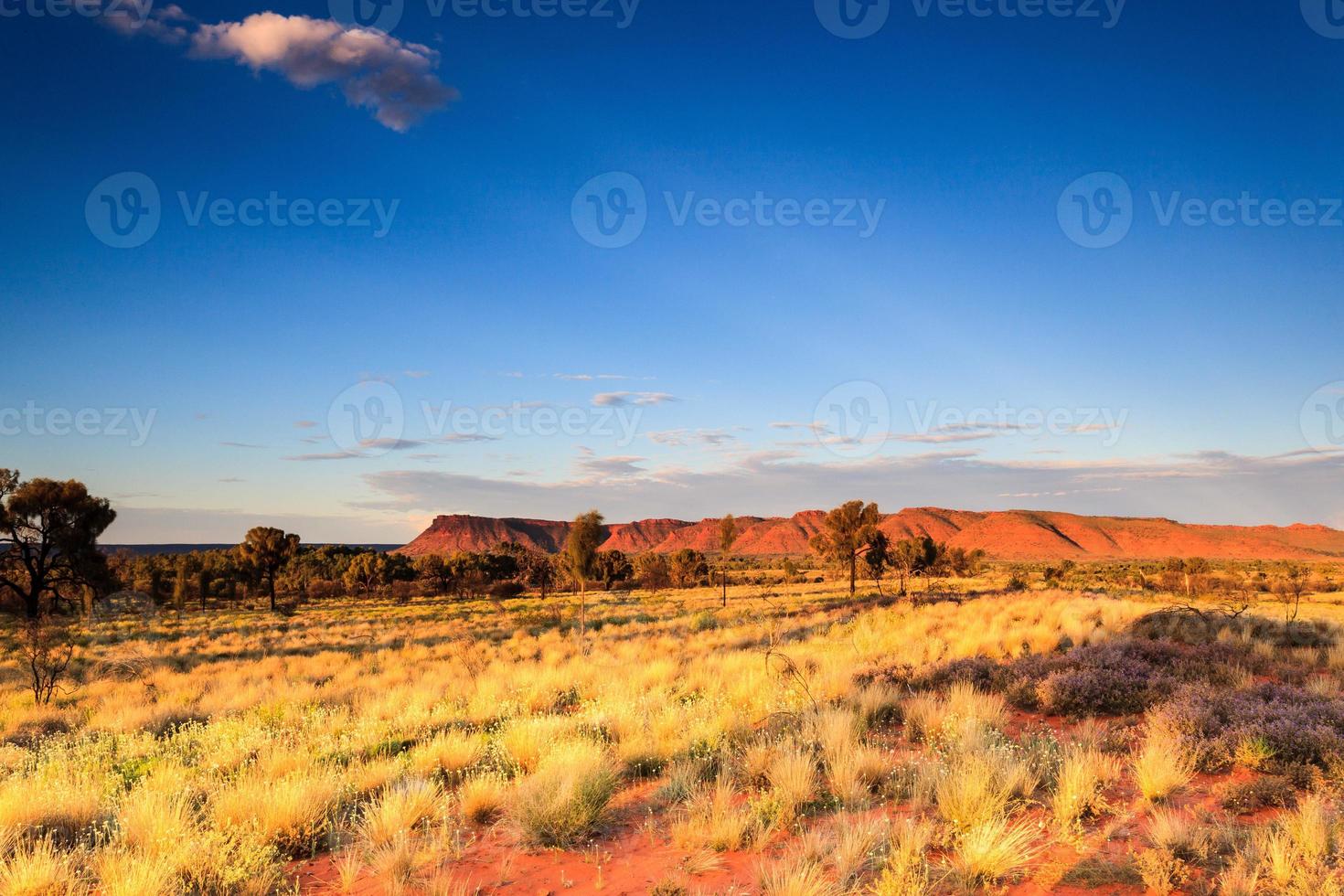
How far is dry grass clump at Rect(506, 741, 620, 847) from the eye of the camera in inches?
222

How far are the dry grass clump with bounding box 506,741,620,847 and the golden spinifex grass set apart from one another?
0.02 metres

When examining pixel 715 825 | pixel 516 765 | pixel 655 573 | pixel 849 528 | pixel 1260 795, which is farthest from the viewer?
pixel 655 573

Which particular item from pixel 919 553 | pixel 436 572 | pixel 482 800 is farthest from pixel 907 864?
pixel 436 572

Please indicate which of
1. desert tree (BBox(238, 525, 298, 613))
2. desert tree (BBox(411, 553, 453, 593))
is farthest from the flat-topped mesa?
desert tree (BBox(238, 525, 298, 613))

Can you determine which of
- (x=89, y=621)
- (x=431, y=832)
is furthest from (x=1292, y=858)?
(x=89, y=621)

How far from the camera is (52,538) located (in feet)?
109

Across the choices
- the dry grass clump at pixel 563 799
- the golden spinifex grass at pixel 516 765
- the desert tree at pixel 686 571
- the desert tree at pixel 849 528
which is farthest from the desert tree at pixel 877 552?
the dry grass clump at pixel 563 799

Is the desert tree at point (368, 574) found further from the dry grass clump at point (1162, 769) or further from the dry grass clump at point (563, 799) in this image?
the dry grass clump at point (1162, 769)

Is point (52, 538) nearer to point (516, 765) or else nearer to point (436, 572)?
point (436, 572)

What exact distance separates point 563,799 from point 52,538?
131 ft

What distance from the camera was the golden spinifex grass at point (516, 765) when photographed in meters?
5.03

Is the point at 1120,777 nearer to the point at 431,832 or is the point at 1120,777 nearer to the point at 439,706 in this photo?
the point at 431,832

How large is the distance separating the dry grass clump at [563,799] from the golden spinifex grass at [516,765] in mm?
23

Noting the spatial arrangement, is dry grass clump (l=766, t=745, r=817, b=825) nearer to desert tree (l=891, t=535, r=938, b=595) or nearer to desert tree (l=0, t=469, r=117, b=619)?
desert tree (l=0, t=469, r=117, b=619)
